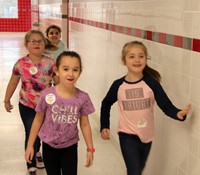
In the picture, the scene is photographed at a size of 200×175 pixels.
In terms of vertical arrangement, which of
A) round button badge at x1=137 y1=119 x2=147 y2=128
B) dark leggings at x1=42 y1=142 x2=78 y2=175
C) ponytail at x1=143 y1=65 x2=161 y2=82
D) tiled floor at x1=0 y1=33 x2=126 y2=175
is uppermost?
ponytail at x1=143 y1=65 x2=161 y2=82

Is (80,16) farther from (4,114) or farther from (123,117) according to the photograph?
(123,117)

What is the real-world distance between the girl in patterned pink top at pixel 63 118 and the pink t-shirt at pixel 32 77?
74 cm

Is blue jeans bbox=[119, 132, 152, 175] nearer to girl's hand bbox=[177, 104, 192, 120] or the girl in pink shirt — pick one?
the girl in pink shirt

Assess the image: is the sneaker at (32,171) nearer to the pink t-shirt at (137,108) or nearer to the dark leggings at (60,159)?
the dark leggings at (60,159)

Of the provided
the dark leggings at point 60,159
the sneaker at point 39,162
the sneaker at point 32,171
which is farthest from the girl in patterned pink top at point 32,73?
the dark leggings at point 60,159

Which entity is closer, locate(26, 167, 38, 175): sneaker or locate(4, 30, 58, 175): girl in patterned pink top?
locate(4, 30, 58, 175): girl in patterned pink top

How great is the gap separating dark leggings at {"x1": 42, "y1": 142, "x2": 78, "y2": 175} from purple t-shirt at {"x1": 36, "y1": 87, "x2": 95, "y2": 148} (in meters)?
0.06

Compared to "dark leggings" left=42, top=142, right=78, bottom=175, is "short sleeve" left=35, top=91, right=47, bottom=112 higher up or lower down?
higher up

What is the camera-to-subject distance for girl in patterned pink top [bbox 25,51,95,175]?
262cm

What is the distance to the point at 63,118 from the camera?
2.64 m

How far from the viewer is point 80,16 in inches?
257

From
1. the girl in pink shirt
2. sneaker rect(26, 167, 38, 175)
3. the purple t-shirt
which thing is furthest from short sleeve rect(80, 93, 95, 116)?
sneaker rect(26, 167, 38, 175)

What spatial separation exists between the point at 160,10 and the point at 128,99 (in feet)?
2.60

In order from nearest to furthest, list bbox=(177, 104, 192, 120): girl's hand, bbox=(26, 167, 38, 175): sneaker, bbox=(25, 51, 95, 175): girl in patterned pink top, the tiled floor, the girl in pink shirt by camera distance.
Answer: bbox=(177, 104, 192, 120): girl's hand → bbox=(25, 51, 95, 175): girl in patterned pink top → the girl in pink shirt → bbox=(26, 167, 38, 175): sneaker → the tiled floor
